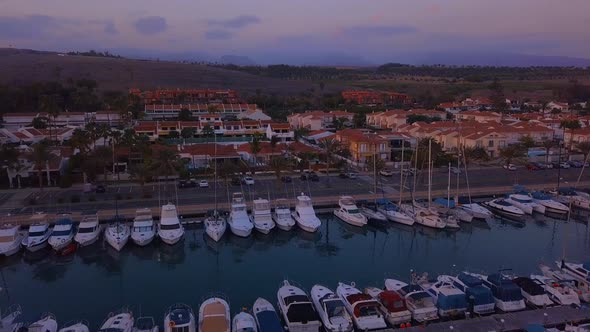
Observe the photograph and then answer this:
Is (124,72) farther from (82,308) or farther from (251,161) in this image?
(82,308)

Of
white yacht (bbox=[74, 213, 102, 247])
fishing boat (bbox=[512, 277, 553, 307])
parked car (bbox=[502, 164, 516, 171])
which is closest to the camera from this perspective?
fishing boat (bbox=[512, 277, 553, 307])

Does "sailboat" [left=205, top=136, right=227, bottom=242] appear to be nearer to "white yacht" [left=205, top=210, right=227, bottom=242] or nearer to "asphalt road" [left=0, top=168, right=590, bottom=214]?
"white yacht" [left=205, top=210, right=227, bottom=242]

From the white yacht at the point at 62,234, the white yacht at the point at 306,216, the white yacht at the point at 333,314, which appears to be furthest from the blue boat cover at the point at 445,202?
the white yacht at the point at 62,234

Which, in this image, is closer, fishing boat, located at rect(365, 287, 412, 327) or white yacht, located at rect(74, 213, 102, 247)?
fishing boat, located at rect(365, 287, 412, 327)

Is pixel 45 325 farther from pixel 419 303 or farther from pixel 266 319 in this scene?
pixel 419 303

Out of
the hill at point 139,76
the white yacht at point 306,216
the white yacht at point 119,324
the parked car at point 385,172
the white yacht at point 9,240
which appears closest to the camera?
the white yacht at point 119,324

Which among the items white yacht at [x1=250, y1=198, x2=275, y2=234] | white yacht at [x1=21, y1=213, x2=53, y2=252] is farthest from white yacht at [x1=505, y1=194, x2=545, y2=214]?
white yacht at [x1=21, y1=213, x2=53, y2=252]

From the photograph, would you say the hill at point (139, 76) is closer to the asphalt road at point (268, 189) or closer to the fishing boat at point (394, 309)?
the asphalt road at point (268, 189)
